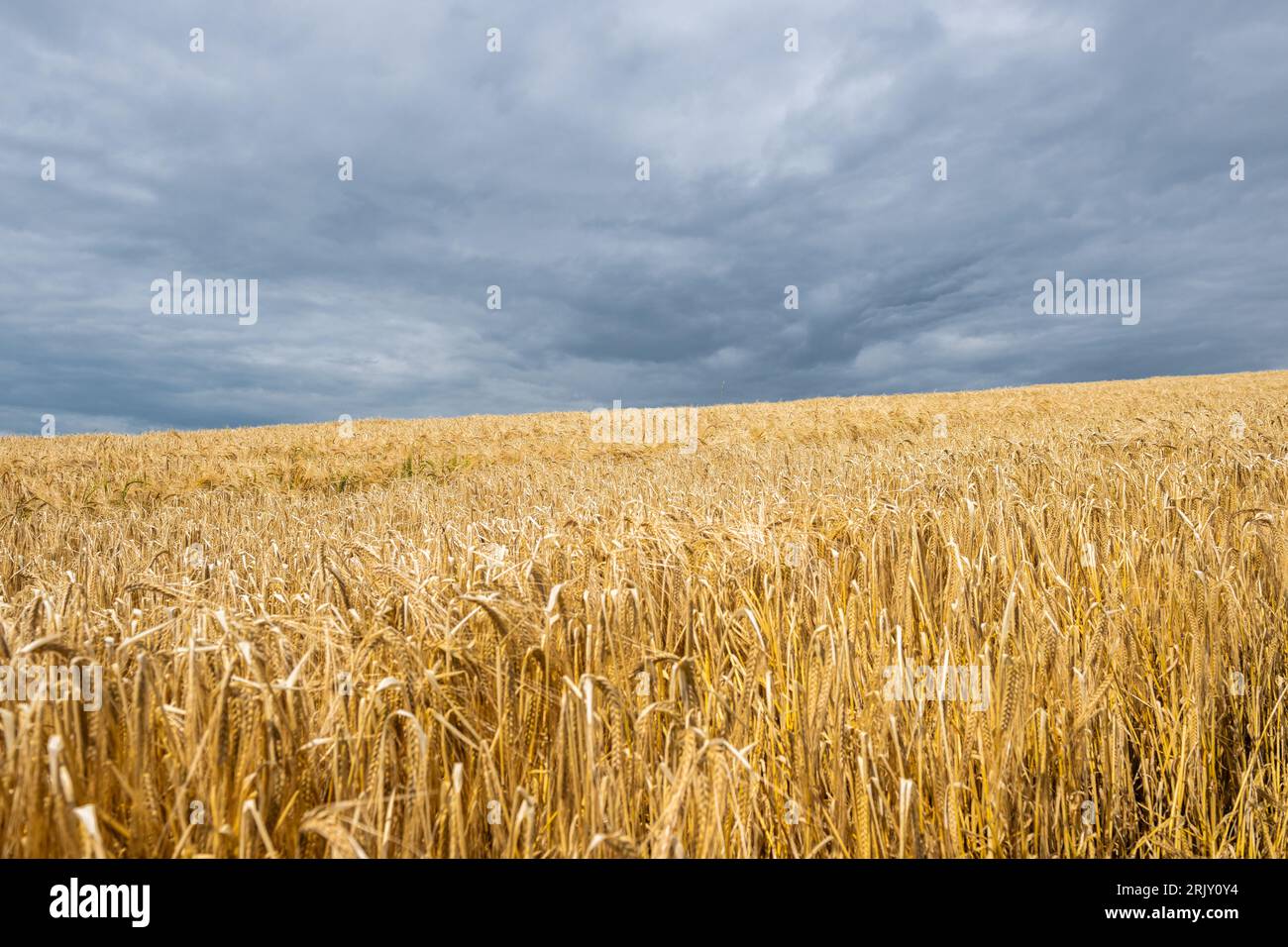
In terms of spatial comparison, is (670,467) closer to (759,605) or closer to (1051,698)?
(759,605)

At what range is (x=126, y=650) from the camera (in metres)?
1.83

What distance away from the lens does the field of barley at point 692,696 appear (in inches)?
54.8

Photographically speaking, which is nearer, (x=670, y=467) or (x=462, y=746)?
(x=462, y=746)

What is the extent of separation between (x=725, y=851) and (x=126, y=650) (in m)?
1.62

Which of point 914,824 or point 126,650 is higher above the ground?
point 126,650

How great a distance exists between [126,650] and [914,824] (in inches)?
78.0

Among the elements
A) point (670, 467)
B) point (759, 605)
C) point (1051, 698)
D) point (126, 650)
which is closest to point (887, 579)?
point (759, 605)

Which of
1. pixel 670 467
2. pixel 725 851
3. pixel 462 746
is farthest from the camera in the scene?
pixel 670 467

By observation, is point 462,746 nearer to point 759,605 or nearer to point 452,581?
point 452,581

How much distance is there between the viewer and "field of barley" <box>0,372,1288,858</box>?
139 centimetres

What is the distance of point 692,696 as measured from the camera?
1841 millimetres
